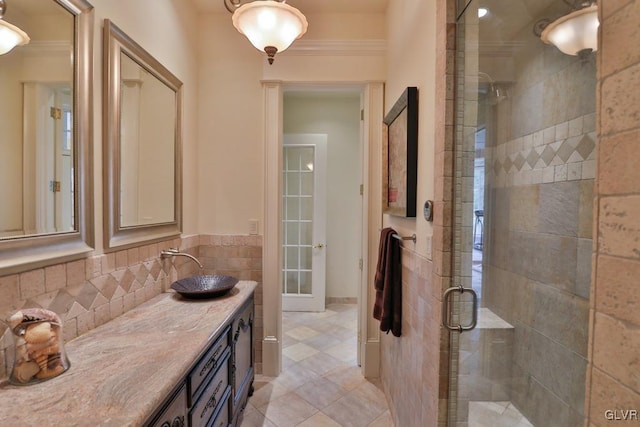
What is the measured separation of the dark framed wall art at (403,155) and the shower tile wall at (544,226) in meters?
0.36

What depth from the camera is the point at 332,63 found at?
2.31 meters

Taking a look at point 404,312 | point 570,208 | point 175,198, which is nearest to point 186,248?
point 175,198

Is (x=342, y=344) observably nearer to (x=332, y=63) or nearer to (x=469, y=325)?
(x=469, y=325)

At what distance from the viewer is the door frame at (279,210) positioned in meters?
2.30

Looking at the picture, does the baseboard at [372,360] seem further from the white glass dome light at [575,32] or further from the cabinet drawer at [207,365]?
the white glass dome light at [575,32]

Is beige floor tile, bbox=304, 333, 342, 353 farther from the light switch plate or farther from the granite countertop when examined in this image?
the granite countertop

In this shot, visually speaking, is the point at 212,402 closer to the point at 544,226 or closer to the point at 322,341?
the point at 544,226

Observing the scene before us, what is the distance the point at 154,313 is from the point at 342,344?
1.95 meters

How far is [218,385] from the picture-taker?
1.39 meters

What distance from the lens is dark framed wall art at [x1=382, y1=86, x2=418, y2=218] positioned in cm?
154

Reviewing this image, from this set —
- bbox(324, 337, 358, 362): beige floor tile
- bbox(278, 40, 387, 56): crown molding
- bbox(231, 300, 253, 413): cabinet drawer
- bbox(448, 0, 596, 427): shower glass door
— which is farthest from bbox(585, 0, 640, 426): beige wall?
bbox(324, 337, 358, 362): beige floor tile

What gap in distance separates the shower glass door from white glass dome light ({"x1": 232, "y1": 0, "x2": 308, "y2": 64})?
2.61ft

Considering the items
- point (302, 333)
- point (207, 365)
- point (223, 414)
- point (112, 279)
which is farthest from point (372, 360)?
point (112, 279)

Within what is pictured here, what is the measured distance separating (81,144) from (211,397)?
123 cm
